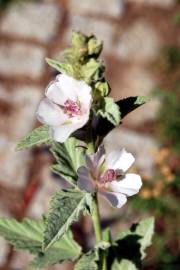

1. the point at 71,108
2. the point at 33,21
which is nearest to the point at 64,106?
the point at 71,108

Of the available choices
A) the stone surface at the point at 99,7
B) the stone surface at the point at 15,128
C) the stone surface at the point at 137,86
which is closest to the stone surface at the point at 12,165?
the stone surface at the point at 15,128

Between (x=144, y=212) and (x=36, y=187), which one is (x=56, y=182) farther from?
(x=144, y=212)

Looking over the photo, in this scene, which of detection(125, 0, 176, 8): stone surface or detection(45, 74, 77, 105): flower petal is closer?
detection(45, 74, 77, 105): flower petal

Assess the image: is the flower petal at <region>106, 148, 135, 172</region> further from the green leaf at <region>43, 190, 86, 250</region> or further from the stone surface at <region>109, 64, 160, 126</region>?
the stone surface at <region>109, 64, 160, 126</region>

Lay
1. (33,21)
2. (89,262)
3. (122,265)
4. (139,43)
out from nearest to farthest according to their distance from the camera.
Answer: (89,262) < (122,265) < (139,43) < (33,21)

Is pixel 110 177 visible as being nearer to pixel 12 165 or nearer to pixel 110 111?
pixel 110 111

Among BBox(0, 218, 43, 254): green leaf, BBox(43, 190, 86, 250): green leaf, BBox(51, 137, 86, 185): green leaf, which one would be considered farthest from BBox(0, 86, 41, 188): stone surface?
BBox(43, 190, 86, 250): green leaf
